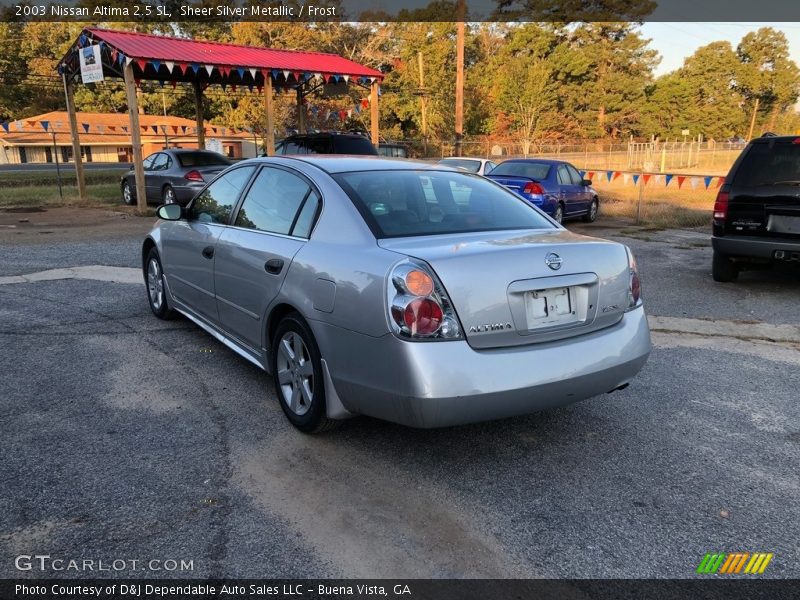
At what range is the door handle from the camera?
362 centimetres

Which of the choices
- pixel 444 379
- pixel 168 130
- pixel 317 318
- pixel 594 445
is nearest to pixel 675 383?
pixel 594 445

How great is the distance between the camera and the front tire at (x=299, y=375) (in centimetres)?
335

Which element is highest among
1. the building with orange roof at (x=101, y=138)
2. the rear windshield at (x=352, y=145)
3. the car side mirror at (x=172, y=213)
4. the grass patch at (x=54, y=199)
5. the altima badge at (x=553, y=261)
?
the building with orange roof at (x=101, y=138)

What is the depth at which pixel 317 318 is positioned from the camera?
3.24m

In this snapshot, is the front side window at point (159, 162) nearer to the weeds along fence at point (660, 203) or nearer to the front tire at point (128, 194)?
the front tire at point (128, 194)

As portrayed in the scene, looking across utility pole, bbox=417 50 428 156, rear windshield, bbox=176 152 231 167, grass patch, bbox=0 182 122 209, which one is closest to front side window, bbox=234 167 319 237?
rear windshield, bbox=176 152 231 167

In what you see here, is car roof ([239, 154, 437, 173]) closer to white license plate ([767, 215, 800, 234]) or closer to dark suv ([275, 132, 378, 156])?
white license plate ([767, 215, 800, 234])

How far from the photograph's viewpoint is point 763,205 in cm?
698

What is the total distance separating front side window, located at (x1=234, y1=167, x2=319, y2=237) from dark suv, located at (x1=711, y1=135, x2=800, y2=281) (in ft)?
18.4

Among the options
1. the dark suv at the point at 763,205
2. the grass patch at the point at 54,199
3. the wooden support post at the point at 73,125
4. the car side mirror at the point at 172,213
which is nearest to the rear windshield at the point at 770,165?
the dark suv at the point at 763,205

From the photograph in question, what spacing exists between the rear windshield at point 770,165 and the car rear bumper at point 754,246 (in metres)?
0.62

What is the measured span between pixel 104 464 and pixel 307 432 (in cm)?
106

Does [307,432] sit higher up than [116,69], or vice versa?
[116,69]

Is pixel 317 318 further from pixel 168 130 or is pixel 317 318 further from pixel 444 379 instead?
pixel 168 130
